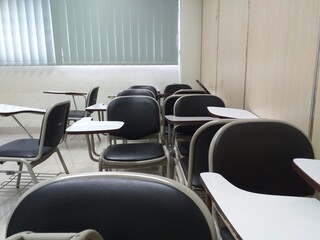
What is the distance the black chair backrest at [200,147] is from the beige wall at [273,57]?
0.47 metres

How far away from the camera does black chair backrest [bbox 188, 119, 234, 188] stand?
4.44 ft

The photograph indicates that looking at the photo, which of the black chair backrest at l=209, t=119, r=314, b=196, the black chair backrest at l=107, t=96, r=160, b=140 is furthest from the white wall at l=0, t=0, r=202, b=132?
the black chair backrest at l=209, t=119, r=314, b=196

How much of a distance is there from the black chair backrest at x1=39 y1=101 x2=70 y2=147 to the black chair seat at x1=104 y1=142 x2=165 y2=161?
0.48m

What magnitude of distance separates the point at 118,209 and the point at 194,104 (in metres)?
1.85

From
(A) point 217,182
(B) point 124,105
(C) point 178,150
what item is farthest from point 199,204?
(B) point 124,105

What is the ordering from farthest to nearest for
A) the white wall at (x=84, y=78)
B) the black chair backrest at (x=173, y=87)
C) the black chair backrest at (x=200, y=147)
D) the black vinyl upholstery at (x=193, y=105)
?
the white wall at (x=84, y=78) → the black chair backrest at (x=173, y=87) → the black vinyl upholstery at (x=193, y=105) → the black chair backrest at (x=200, y=147)

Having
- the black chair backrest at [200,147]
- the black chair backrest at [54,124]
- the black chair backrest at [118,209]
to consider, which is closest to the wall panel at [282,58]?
the black chair backrest at [200,147]

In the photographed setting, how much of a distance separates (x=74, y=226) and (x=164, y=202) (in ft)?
0.77

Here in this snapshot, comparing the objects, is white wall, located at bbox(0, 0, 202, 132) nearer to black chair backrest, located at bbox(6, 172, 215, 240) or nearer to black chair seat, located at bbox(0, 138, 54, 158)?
black chair seat, located at bbox(0, 138, 54, 158)

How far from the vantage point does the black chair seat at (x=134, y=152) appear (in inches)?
76.8

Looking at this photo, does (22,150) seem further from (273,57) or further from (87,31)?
(87,31)

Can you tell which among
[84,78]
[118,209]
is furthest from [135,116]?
[84,78]

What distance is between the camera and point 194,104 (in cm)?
243

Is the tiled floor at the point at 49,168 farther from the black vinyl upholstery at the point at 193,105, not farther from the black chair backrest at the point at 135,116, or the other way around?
the black vinyl upholstery at the point at 193,105
